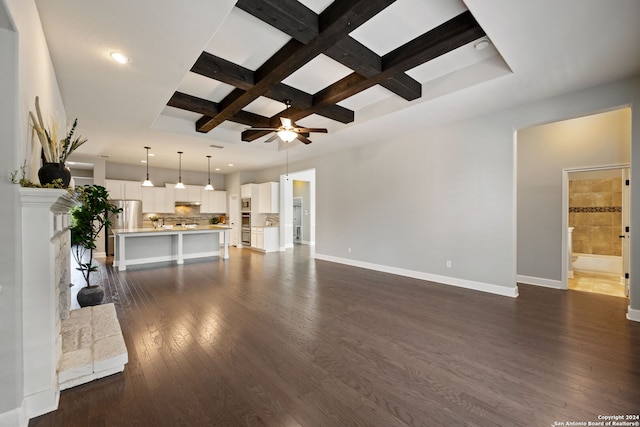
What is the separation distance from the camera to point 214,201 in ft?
34.5

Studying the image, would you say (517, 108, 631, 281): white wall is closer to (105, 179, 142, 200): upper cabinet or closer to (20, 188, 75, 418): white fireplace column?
(20, 188, 75, 418): white fireplace column

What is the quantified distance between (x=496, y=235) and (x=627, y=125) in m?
2.56

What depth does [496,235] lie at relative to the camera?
4.30m

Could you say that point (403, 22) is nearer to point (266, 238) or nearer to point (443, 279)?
point (443, 279)

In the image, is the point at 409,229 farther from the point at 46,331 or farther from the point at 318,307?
the point at 46,331

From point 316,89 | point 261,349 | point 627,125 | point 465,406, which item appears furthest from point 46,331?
point 627,125

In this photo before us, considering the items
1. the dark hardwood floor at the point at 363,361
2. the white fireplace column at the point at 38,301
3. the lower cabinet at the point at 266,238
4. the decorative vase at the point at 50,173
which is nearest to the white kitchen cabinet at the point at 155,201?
the lower cabinet at the point at 266,238

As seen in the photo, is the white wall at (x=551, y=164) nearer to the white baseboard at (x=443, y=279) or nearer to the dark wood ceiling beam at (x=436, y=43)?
the white baseboard at (x=443, y=279)

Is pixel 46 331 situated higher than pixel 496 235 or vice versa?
pixel 496 235

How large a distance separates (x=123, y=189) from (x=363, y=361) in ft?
29.7

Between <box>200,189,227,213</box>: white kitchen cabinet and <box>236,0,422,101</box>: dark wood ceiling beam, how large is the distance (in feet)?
28.3

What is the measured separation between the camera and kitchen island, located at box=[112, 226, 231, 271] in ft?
20.1

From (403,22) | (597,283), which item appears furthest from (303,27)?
(597,283)

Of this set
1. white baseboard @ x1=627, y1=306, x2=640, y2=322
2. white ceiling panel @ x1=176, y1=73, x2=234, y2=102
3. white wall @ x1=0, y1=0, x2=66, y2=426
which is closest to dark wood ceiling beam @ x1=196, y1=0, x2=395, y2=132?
white ceiling panel @ x1=176, y1=73, x2=234, y2=102
